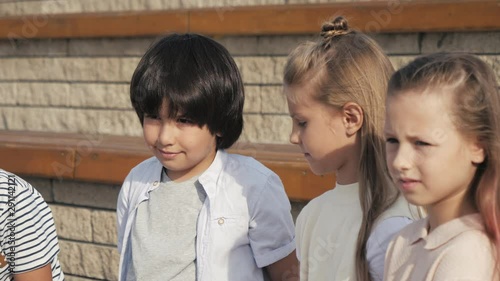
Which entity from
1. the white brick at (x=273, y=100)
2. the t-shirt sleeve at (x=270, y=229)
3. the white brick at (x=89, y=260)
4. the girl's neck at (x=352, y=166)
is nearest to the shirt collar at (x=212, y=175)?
the t-shirt sleeve at (x=270, y=229)

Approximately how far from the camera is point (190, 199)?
290cm

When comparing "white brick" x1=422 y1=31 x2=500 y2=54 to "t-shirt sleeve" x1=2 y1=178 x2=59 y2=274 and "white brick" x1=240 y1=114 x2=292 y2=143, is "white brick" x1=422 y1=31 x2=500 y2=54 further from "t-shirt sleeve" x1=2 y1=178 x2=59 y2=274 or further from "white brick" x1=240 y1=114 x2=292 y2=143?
"t-shirt sleeve" x1=2 y1=178 x2=59 y2=274

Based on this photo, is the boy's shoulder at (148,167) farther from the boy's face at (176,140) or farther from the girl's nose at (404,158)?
the girl's nose at (404,158)

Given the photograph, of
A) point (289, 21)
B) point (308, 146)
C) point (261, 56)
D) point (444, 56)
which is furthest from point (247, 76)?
point (444, 56)

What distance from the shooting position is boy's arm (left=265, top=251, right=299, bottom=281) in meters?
2.88

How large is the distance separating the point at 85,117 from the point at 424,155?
4.98 m

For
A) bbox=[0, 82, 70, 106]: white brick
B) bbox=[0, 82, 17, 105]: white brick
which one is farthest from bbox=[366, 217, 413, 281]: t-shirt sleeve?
bbox=[0, 82, 17, 105]: white brick

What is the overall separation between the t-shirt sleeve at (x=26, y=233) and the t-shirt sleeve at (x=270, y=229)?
2.43ft

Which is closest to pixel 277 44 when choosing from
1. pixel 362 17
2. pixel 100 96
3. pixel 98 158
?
pixel 362 17

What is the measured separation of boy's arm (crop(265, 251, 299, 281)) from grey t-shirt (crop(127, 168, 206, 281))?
288 mm

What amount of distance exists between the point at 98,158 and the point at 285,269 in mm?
2383

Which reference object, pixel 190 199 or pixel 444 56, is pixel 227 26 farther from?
pixel 444 56

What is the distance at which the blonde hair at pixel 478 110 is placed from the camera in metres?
1.92

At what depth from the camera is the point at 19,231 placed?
2791 mm
